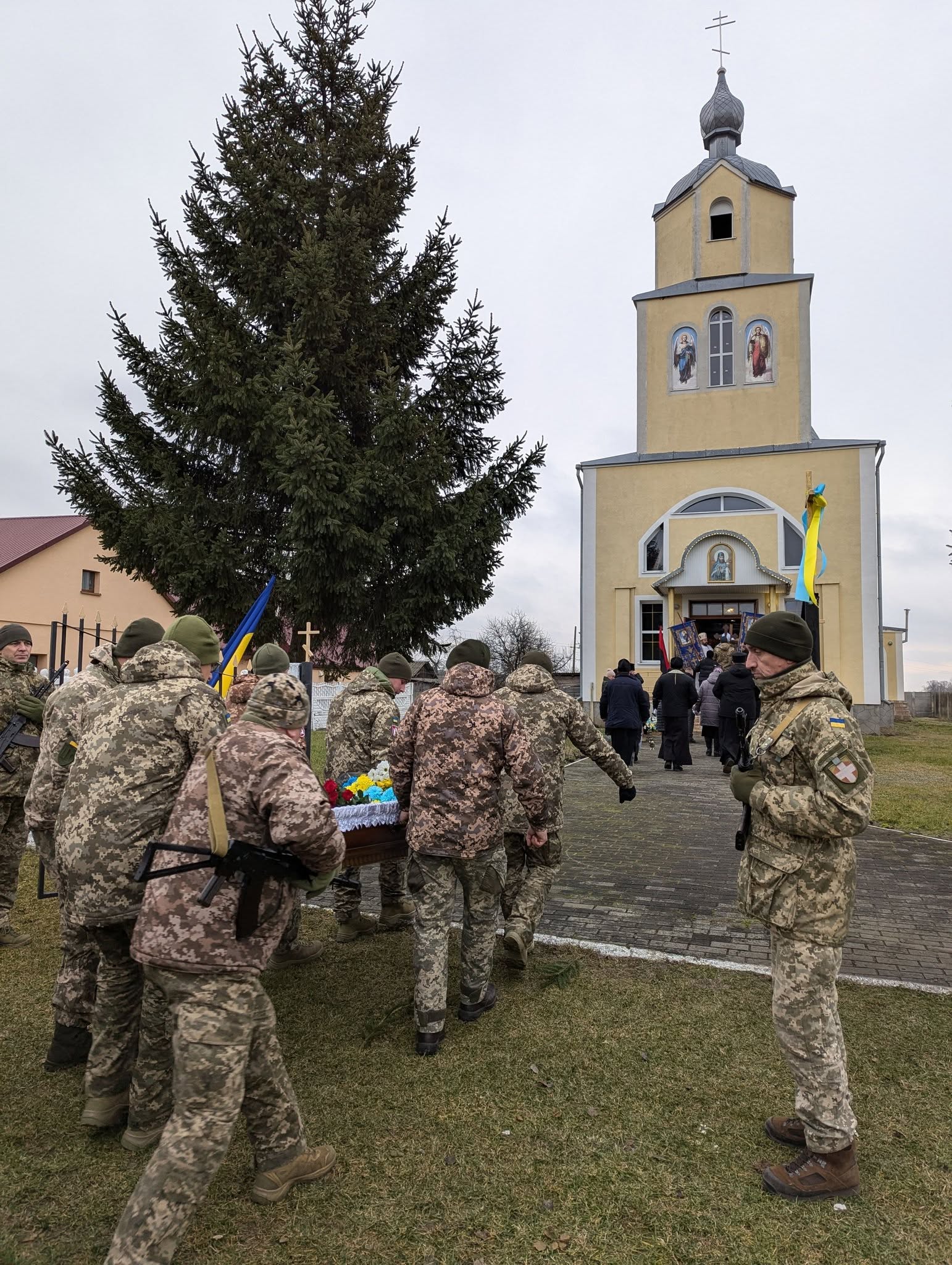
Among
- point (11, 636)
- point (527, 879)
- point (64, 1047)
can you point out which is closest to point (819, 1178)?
point (527, 879)

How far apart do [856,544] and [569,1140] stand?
86.4 feet

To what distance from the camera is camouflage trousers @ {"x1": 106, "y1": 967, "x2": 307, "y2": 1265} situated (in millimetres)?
2520

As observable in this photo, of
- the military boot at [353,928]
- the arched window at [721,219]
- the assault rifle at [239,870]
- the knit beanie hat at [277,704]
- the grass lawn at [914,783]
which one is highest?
the arched window at [721,219]

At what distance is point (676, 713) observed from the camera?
15477 millimetres

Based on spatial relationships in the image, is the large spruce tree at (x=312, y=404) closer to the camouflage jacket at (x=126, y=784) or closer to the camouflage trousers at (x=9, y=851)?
the camouflage trousers at (x=9, y=851)

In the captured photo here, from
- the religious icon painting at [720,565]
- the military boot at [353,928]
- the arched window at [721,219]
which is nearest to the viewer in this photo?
the military boot at [353,928]

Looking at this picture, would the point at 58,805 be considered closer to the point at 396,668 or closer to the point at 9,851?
the point at 9,851

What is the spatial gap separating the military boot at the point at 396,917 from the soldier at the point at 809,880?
367cm

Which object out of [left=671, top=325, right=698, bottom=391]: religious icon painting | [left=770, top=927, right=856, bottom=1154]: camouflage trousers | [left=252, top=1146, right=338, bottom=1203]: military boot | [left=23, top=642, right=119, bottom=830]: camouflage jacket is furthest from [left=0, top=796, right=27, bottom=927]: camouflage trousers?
[left=671, top=325, right=698, bottom=391]: religious icon painting

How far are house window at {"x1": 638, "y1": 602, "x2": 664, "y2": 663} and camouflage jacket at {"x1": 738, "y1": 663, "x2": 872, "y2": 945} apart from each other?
83.0 feet

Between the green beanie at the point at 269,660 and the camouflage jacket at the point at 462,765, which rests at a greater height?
the green beanie at the point at 269,660

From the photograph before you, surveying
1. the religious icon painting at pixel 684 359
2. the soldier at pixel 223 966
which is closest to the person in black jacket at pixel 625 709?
the soldier at pixel 223 966

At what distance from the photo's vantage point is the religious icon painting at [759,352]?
94.4 feet

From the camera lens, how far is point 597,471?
29438mm
